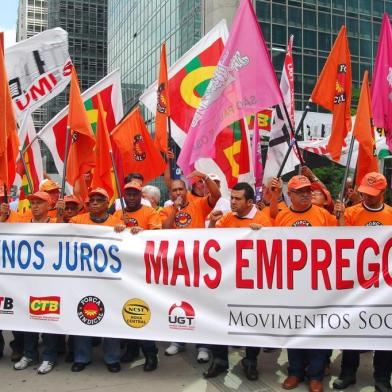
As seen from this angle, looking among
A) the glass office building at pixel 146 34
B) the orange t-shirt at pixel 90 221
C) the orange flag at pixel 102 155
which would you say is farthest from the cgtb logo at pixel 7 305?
the glass office building at pixel 146 34

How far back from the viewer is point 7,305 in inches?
188

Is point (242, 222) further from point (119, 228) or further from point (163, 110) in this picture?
point (163, 110)

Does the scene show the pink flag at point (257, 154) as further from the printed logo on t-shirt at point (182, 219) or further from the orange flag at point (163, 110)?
the printed logo on t-shirt at point (182, 219)

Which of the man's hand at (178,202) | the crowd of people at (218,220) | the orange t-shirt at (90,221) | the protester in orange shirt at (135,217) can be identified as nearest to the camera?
the crowd of people at (218,220)

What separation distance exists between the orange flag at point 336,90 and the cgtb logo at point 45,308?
3.12 m

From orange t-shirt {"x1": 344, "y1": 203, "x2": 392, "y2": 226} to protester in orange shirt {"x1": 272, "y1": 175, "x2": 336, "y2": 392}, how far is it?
150mm

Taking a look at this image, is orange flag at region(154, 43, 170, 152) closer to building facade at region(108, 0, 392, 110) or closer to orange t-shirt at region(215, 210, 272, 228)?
orange t-shirt at region(215, 210, 272, 228)

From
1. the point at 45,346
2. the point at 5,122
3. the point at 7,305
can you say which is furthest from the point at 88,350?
the point at 5,122

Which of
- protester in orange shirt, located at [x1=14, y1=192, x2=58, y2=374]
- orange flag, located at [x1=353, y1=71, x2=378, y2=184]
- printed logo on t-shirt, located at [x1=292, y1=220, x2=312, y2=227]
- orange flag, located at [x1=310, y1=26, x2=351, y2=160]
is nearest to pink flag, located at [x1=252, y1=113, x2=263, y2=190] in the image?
orange flag, located at [x1=310, y1=26, x2=351, y2=160]

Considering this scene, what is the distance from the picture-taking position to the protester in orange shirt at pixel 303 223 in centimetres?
420

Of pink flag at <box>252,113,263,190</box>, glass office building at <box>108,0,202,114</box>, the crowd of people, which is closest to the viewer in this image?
the crowd of people

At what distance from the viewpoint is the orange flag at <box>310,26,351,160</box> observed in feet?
16.8

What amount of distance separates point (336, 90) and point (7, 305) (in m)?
3.89

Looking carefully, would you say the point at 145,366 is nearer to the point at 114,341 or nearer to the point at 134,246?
the point at 114,341
